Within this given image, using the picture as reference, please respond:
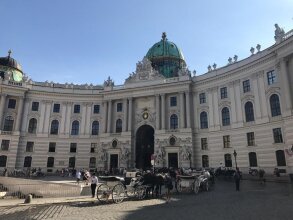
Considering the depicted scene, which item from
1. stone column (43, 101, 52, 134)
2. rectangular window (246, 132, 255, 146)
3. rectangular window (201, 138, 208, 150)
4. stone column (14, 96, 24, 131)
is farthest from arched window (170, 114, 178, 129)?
stone column (14, 96, 24, 131)

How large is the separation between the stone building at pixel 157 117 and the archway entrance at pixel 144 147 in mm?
224

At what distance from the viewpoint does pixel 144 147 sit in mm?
56219

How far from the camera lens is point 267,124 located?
129 feet

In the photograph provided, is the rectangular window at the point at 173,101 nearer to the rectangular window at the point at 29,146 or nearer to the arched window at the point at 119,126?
the arched window at the point at 119,126

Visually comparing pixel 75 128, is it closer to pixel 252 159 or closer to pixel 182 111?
pixel 182 111

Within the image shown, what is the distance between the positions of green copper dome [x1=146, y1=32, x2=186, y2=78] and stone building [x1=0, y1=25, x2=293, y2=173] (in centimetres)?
26

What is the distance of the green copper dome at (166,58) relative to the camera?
64.0 meters

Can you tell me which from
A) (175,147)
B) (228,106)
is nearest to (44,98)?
(175,147)

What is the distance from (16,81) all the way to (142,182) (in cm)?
4890

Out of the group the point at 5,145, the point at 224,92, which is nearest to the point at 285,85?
the point at 224,92

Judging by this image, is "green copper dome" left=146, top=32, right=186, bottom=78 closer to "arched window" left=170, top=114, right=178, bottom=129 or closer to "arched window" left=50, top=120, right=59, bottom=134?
"arched window" left=170, top=114, right=178, bottom=129

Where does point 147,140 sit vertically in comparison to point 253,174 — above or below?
above

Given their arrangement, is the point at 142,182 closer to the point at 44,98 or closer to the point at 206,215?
the point at 206,215

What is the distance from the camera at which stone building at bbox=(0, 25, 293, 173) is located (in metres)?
39.9
